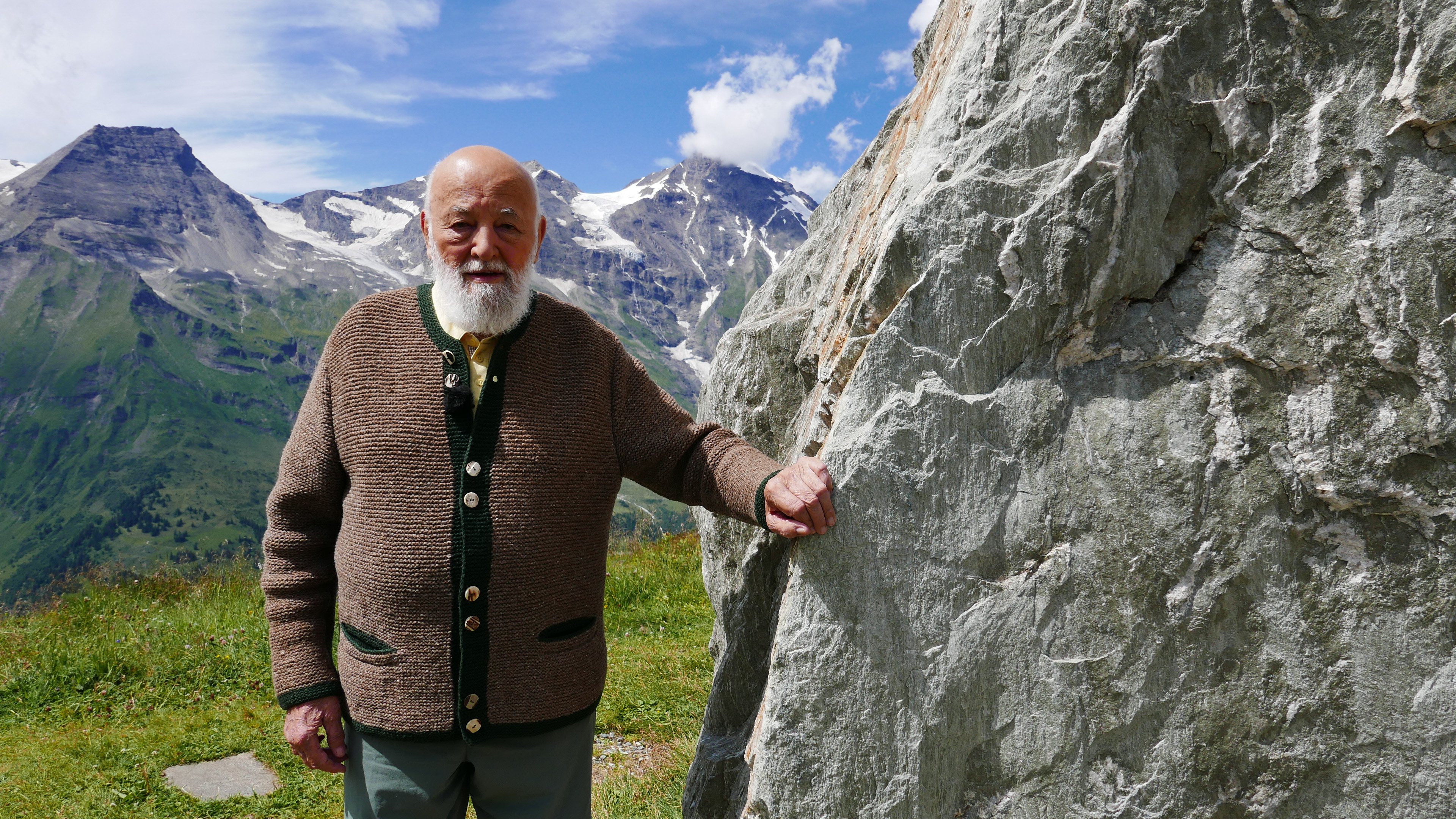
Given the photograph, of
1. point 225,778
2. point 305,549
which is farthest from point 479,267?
point 225,778

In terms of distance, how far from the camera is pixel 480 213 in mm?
3277

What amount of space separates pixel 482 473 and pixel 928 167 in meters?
1.87

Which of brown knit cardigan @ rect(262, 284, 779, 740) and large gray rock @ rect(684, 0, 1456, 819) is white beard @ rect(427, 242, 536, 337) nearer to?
brown knit cardigan @ rect(262, 284, 779, 740)

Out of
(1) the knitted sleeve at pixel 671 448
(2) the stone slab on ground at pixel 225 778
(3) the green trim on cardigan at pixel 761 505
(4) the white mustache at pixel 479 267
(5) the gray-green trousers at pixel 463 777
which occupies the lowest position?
(2) the stone slab on ground at pixel 225 778

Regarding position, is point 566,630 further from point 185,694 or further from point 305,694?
point 185,694

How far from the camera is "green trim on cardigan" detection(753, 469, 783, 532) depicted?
123 inches

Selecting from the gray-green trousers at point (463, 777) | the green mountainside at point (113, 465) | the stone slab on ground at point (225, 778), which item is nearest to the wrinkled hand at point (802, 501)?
the gray-green trousers at point (463, 777)

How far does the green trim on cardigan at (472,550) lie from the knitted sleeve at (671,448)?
50 centimetres

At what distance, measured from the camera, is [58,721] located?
6188 millimetres

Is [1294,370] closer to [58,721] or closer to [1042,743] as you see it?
[1042,743]

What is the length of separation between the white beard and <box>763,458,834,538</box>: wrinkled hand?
1.14 meters

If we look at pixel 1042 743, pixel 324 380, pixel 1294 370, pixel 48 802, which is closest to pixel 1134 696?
pixel 1042 743

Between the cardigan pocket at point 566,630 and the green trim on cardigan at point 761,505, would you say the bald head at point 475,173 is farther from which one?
the cardigan pocket at point 566,630

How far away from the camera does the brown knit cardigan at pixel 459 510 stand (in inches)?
122
